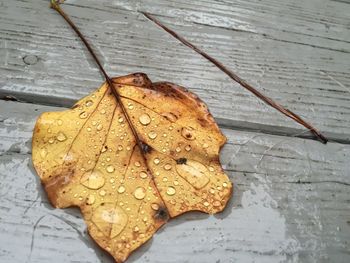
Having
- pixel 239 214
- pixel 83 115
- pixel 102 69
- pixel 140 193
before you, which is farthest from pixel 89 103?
pixel 239 214

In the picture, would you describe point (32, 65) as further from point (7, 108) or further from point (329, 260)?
point (329, 260)

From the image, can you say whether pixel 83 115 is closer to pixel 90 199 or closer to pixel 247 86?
pixel 90 199

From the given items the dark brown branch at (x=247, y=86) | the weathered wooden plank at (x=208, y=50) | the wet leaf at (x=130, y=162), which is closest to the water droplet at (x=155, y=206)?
the wet leaf at (x=130, y=162)

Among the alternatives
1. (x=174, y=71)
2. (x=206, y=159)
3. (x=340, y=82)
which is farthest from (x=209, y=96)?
(x=340, y=82)

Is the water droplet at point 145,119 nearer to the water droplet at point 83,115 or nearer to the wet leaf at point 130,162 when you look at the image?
the wet leaf at point 130,162

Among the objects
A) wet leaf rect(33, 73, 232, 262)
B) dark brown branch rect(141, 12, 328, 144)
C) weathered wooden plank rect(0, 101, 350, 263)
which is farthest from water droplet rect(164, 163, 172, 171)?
dark brown branch rect(141, 12, 328, 144)

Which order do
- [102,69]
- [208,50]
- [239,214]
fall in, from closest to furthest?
1. [239,214]
2. [102,69]
3. [208,50]

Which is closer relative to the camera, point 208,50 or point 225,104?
point 225,104

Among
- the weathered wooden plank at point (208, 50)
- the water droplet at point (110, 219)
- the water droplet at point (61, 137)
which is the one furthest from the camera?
the weathered wooden plank at point (208, 50)
